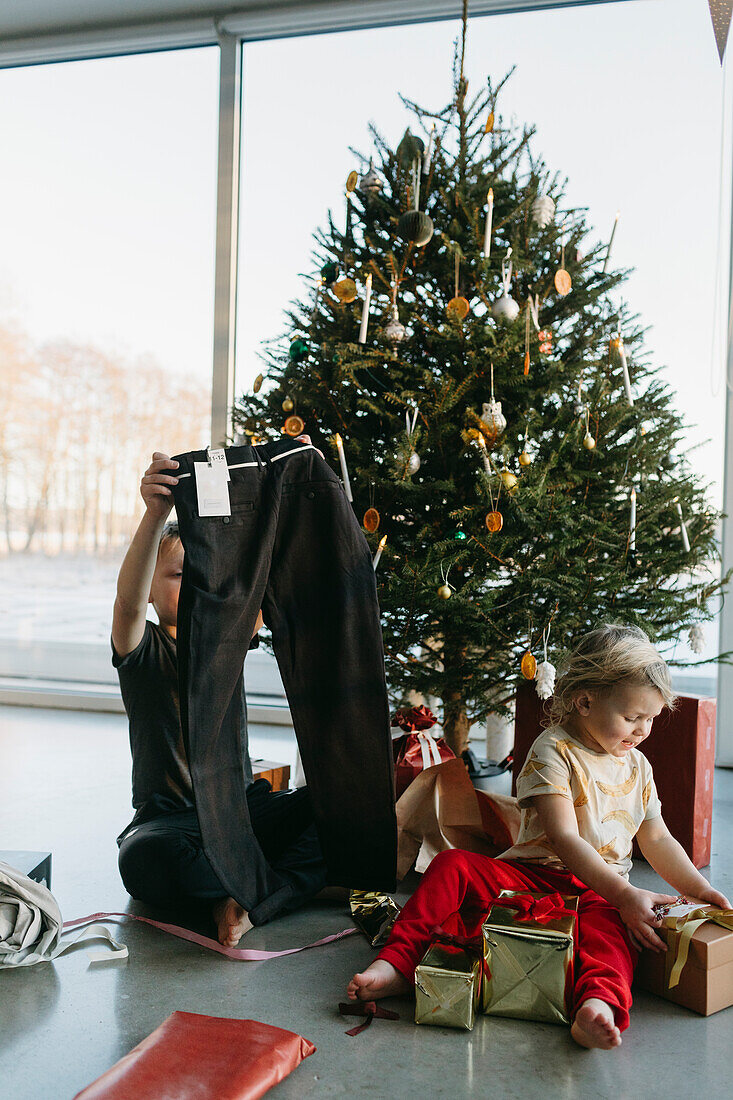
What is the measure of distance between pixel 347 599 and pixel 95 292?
290 centimetres

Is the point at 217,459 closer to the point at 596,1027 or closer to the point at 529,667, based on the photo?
the point at 529,667

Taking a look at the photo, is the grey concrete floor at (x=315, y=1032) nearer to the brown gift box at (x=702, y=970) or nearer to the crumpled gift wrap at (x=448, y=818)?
the brown gift box at (x=702, y=970)

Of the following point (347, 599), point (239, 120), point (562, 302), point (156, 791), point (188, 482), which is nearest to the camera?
point (188, 482)

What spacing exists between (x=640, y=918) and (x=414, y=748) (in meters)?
0.87

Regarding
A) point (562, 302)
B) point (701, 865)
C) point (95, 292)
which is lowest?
point (701, 865)

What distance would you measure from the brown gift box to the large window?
9.81ft

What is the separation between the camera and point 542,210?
2.42m

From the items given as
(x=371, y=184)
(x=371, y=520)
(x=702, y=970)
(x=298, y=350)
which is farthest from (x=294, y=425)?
(x=702, y=970)

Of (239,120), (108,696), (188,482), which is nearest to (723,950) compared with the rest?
(188,482)

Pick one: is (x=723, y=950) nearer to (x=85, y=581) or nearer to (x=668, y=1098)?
(x=668, y=1098)

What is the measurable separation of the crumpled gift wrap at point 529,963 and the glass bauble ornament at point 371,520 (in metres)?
1.05

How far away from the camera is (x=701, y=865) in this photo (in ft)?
7.45

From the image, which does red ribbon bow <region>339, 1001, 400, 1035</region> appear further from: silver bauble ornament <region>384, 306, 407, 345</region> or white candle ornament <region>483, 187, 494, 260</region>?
white candle ornament <region>483, 187, 494, 260</region>

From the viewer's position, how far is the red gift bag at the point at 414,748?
2.27 metres
